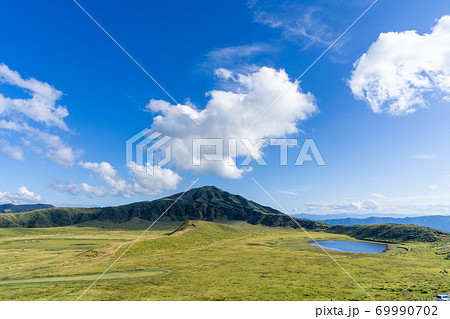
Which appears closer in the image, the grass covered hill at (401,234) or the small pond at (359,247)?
the small pond at (359,247)

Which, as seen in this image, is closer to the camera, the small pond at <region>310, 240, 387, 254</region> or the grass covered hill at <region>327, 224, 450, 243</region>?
the small pond at <region>310, 240, 387, 254</region>

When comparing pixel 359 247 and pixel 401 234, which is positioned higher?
pixel 401 234

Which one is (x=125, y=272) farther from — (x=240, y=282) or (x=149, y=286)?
(x=240, y=282)

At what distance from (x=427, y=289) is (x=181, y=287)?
162 feet

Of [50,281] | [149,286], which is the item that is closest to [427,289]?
[149,286]

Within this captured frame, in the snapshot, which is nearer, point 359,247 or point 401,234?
point 359,247

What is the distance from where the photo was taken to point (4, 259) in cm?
9438

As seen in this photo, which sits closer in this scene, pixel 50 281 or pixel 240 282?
pixel 240 282

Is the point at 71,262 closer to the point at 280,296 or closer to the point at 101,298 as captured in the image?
the point at 101,298
